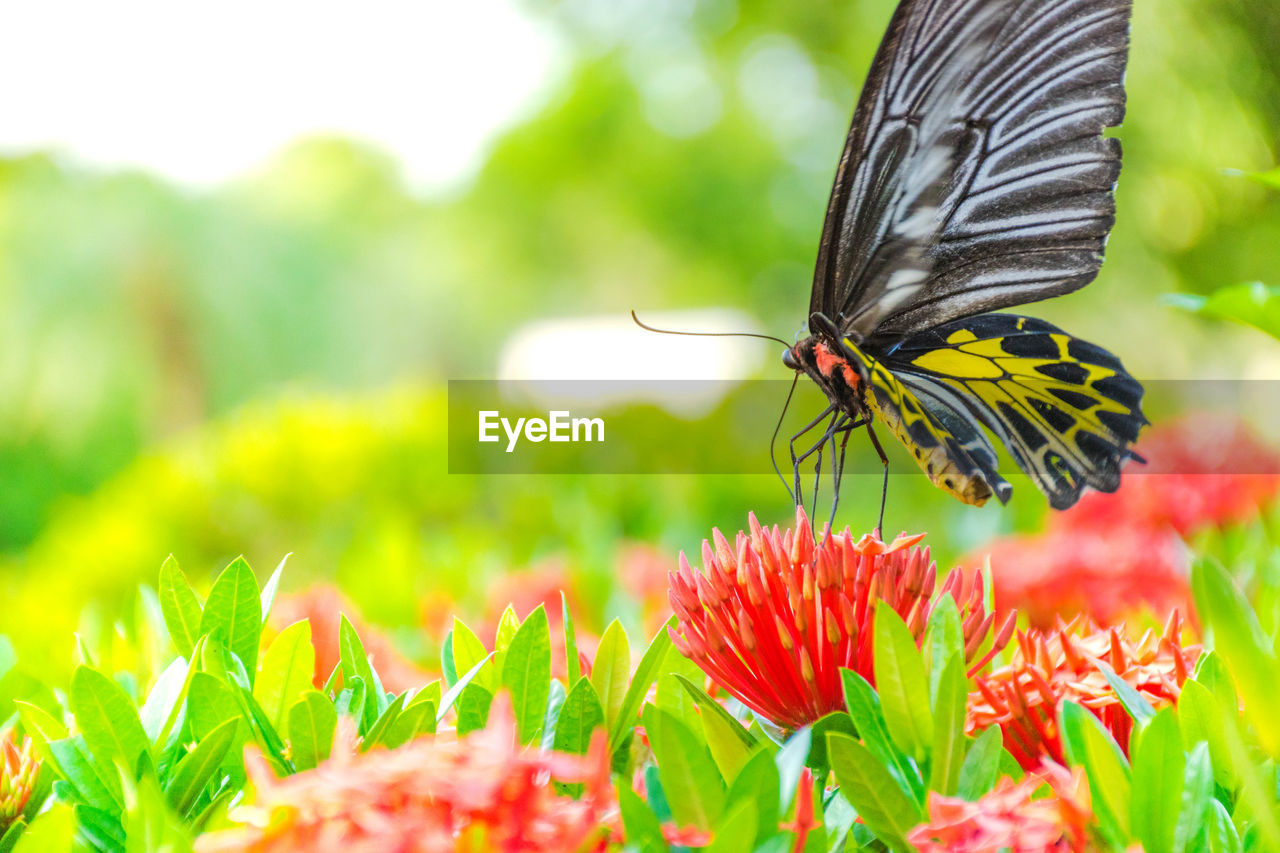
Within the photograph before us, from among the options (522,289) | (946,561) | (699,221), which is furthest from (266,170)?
(946,561)

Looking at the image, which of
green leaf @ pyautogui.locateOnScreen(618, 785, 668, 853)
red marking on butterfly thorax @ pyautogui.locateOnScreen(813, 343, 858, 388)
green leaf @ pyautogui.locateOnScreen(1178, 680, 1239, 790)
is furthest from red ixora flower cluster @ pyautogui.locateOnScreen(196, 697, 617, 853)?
red marking on butterfly thorax @ pyautogui.locateOnScreen(813, 343, 858, 388)

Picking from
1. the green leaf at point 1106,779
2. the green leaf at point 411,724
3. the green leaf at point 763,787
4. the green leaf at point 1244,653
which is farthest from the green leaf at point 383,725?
the green leaf at point 1244,653

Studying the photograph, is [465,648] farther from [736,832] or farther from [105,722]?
[736,832]

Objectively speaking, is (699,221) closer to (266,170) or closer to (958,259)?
(958,259)

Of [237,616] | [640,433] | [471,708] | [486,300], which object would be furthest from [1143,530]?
[486,300]

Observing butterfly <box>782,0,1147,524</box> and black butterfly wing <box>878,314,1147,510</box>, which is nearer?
butterfly <box>782,0,1147,524</box>

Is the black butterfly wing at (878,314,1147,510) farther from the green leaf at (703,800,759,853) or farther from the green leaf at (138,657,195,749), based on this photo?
the green leaf at (138,657,195,749)

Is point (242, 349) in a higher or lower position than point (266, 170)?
lower
